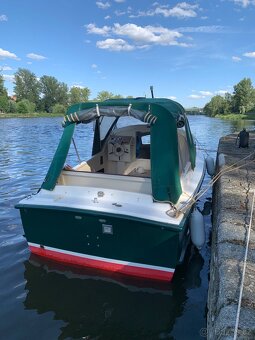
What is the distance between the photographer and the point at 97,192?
568 centimetres

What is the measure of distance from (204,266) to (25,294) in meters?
3.16

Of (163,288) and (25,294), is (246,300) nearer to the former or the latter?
(163,288)

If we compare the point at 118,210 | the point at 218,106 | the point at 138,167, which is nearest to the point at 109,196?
the point at 118,210

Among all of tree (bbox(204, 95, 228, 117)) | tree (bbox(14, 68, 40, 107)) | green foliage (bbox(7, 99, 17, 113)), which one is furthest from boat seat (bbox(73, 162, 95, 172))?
tree (bbox(14, 68, 40, 107))

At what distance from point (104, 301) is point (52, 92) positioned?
12167cm

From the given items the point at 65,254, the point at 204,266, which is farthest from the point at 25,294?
the point at 204,266

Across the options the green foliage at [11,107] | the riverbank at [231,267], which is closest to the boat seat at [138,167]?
the riverbank at [231,267]

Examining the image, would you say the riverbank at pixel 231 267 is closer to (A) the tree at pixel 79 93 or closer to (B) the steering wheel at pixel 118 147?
Result: (B) the steering wheel at pixel 118 147

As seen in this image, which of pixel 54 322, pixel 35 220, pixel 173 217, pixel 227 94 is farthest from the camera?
pixel 227 94

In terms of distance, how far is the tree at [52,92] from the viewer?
11912 cm

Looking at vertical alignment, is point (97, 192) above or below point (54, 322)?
above

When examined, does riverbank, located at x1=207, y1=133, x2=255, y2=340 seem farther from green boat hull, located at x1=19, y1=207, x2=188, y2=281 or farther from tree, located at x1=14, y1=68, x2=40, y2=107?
tree, located at x1=14, y1=68, x2=40, y2=107

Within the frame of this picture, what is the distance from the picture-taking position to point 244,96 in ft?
312

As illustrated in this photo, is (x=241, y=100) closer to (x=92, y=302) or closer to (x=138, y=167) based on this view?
(x=138, y=167)
